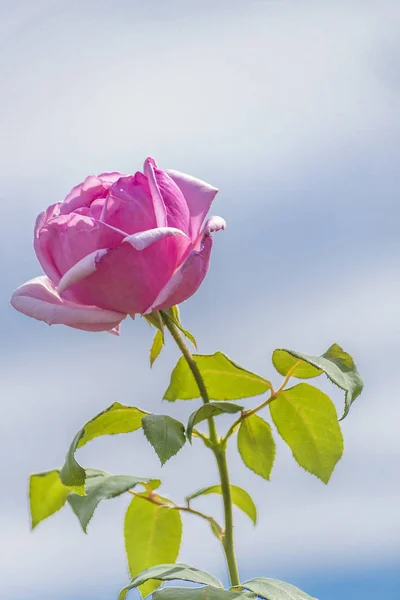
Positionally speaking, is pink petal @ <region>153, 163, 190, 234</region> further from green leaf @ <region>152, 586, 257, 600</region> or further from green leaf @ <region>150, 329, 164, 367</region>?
green leaf @ <region>152, 586, 257, 600</region>

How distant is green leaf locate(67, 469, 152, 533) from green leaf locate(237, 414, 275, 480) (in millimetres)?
123

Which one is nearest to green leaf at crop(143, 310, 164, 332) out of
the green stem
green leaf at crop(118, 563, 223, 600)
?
the green stem

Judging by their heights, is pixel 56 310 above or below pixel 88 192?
below

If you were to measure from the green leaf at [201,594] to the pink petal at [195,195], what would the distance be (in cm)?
35

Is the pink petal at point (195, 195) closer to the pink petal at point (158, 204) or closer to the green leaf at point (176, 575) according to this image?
the pink petal at point (158, 204)

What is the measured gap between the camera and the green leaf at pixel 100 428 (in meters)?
0.88

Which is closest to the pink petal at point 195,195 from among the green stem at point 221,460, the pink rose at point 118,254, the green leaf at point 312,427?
the pink rose at point 118,254

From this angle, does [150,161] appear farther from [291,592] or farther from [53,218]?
[291,592]

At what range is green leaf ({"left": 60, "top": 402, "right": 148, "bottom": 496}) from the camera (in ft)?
2.87

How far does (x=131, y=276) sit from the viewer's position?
84cm

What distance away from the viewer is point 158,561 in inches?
41.6

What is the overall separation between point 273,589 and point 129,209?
40 centimetres

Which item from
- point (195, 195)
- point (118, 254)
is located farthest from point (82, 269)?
point (195, 195)

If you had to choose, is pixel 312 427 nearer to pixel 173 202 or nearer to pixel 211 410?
pixel 211 410
